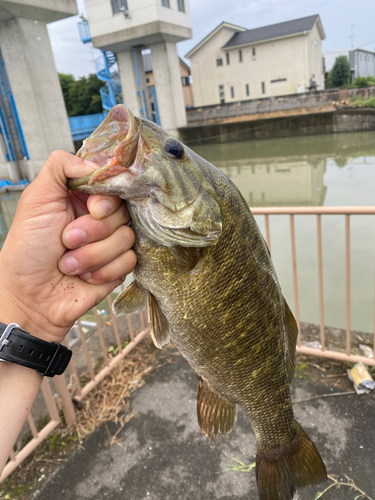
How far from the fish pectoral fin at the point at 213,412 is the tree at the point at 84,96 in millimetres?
31339

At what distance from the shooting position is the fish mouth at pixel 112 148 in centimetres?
90

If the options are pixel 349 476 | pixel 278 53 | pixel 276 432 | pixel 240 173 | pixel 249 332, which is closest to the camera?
pixel 249 332

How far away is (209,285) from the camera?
3.61 feet

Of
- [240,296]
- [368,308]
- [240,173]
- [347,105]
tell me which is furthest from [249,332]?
[347,105]

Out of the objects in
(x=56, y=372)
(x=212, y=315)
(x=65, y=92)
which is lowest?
(x=56, y=372)

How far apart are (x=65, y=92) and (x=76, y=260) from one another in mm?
36431

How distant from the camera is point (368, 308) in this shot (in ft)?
12.9

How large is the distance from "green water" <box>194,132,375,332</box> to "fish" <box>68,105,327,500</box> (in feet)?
9.10

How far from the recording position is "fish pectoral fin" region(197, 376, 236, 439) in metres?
1.37

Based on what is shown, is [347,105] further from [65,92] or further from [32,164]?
[65,92]

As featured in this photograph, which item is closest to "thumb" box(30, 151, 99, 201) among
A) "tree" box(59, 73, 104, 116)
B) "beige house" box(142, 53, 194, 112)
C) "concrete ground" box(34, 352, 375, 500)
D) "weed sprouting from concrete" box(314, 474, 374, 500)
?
"concrete ground" box(34, 352, 375, 500)

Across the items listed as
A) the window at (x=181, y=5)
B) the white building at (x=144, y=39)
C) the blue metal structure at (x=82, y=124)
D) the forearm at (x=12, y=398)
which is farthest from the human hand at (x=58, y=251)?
the window at (x=181, y=5)

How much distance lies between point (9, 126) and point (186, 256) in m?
17.2

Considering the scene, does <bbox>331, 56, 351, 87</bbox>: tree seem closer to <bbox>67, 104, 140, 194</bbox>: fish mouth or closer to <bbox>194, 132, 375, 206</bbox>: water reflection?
<bbox>194, 132, 375, 206</bbox>: water reflection
